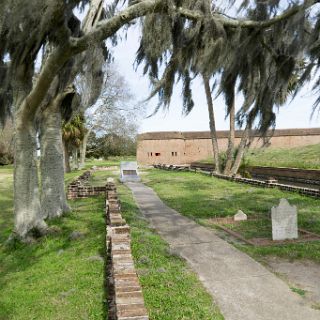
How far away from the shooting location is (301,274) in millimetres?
6012

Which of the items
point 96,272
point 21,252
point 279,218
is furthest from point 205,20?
point 21,252

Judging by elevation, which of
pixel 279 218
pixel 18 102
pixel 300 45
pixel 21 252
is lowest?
pixel 21 252

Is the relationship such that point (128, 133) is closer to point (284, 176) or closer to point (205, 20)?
point (284, 176)

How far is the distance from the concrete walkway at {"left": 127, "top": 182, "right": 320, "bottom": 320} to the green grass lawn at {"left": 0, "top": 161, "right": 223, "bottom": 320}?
0.70 feet

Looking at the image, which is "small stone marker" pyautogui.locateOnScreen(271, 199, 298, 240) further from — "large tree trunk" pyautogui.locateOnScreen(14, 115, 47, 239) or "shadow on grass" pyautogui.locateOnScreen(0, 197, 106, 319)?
"large tree trunk" pyautogui.locateOnScreen(14, 115, 47, 239)

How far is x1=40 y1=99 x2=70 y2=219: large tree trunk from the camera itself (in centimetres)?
1101

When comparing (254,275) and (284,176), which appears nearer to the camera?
(254,275)

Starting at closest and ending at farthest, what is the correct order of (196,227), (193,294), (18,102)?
1. (193,294)
2. (18,102)
3. (196,227)

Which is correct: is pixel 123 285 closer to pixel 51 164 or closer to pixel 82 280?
pixel 82 280

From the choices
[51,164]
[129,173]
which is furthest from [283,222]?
[129,173]

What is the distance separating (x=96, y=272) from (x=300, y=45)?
541 centimetres

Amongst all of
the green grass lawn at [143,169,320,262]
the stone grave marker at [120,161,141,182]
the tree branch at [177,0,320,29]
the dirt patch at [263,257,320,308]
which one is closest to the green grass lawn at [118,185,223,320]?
the dirt patch at [263,257,320,308]

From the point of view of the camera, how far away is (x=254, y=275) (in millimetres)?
5891

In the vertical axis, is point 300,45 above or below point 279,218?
above
